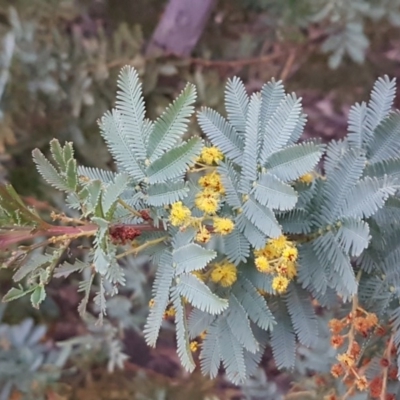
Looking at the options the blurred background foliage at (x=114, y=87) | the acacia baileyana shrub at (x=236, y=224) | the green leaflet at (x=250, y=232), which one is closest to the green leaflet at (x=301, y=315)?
the acacia baileyana shrub at (x=236, y=224)

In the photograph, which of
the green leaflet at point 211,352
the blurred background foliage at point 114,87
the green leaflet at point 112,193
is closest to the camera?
the green leaflet at point 112,193

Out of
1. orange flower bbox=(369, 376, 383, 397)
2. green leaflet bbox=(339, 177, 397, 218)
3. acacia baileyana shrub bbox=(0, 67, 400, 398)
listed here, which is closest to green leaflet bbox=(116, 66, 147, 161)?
acacia baileyana shrub bbox=(0, 67, 400, 398)

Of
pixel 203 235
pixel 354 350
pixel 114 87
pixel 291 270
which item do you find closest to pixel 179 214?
pixel 203 235

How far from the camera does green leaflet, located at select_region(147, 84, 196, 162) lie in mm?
452

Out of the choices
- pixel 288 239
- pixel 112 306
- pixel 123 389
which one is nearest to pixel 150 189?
pixel 288 239

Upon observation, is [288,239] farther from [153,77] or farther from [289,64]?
[289,64]

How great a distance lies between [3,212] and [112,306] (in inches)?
29.8

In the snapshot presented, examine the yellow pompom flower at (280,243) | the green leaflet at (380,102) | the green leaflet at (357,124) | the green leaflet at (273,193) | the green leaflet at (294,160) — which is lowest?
the yellow pompom flower at (280,243)

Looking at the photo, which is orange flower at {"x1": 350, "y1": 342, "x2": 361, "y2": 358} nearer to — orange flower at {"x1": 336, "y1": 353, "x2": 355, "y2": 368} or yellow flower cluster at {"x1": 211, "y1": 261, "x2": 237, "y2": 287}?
orange flower at {"x1": 336, "y1": 353, "x2": 355, "y2": 368}

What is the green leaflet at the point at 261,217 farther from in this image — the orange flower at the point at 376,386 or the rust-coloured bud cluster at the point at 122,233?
the orange flower at the point at 376,386

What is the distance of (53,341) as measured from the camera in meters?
1.33

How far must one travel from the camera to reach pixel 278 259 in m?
0.48

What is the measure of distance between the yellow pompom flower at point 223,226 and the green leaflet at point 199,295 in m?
0.05

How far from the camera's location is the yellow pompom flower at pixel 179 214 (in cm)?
46
